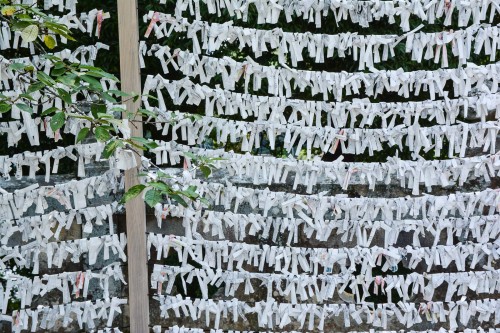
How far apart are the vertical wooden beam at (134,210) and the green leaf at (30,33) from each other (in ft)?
2.36

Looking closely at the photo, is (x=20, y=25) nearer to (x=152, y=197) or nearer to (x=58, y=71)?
(x=58, y=71)

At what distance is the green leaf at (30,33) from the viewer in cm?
160

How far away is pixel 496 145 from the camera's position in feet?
8.23

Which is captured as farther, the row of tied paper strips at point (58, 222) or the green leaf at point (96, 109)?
the row of tied paper strips at point (58, 222)

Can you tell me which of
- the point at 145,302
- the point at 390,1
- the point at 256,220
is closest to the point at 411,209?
the point at 256,220

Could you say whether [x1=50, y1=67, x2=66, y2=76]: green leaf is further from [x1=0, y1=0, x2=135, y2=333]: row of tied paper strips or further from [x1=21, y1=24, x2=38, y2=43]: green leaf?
[x1=0, y1=0, x2=135, y2=333]: row of tied paper strips

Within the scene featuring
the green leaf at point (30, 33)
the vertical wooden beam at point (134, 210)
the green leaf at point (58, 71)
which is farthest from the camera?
the vertical wooden beam at point (134, 210)

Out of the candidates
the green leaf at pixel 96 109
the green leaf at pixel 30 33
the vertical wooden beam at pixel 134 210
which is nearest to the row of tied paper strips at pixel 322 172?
the vertical wooden beam at pixel 134 210

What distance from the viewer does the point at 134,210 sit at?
93.4 inches

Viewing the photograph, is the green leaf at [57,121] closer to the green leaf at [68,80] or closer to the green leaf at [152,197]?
the green leaf at [68,80]

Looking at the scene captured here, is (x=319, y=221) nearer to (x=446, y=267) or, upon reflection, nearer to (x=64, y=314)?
(x=446, y=267)

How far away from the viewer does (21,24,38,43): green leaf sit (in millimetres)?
1599

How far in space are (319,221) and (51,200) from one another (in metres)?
1.05

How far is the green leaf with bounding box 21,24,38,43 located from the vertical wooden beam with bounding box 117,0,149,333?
72cm
